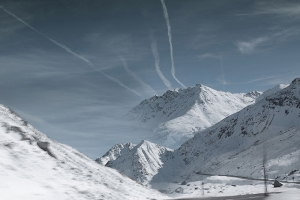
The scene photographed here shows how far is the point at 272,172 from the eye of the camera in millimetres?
A: 148750

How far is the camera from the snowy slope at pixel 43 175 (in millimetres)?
13867

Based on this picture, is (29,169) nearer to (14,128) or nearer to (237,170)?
(14,128)

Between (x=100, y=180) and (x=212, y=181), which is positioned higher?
(x=212, y=181)

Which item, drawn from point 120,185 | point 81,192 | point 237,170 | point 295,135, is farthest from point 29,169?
point 295,135

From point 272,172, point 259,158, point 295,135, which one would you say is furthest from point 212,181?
point 295,135

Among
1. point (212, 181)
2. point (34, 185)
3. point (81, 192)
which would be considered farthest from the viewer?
point (212, 181)

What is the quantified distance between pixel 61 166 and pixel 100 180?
91.1 inches

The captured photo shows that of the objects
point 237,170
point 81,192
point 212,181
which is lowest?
point 81,192

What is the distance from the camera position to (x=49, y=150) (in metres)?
18.8

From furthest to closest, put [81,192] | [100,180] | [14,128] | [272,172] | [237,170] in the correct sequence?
[237,170] → [272,172] → [14,128] → [100,180] → [81,192]

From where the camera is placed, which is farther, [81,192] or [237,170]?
[237,170]

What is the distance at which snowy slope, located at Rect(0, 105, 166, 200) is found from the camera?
45.5ft

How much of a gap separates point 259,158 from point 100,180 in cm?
19316

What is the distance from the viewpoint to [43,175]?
15766 mm
